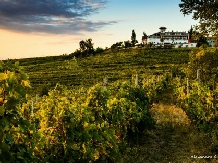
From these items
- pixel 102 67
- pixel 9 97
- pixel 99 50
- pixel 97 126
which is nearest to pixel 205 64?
pixel 97 126

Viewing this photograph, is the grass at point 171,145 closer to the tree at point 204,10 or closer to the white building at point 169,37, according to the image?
the tree at point 204,10

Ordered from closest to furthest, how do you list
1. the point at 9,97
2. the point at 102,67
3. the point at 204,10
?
the point at 9,97 → the point at 204,10 → the point at 102,67

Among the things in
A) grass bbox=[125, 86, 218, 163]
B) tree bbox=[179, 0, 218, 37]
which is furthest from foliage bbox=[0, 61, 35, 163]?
tree bbox=[179, 0, 218, 37]

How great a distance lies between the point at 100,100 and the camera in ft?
26.0

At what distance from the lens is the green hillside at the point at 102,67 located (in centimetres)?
5800

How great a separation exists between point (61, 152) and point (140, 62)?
72.0 meters

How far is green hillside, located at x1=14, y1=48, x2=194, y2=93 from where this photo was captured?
58.0 metres

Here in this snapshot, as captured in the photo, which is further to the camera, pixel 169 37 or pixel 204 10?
pixel 169 37

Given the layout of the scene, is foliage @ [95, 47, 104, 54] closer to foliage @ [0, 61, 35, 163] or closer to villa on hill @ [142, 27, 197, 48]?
villa on hill @ [142, 27, 197, 48]

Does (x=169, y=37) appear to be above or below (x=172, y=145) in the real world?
above

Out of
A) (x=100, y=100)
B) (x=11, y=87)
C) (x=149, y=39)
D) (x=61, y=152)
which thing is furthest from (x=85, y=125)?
(x=149, y=39)

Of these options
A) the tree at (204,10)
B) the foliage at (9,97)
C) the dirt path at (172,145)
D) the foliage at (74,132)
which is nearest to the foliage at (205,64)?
the tree at (204,10)

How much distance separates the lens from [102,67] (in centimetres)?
7294

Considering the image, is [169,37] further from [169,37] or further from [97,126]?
[97,126]
